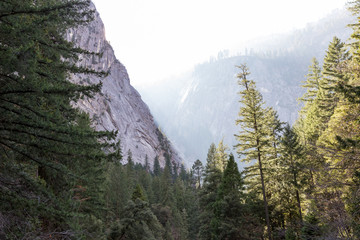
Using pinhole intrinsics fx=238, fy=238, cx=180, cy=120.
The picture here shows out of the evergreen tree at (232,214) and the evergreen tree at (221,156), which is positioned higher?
the evergreen tree at (221,156)

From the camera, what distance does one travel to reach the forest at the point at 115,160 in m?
5.10

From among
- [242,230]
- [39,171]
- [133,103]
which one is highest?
[133,103]

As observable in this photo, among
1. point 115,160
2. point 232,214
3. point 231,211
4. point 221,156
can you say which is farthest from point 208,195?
point 115,160

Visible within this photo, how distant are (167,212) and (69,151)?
33847mm

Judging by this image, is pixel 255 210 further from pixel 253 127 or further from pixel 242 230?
pixel 253 127

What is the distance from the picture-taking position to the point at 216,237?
56.5 feet

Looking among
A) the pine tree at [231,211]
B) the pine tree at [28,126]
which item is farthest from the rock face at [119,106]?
the pine tree at [28,126]

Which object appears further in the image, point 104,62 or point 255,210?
point 104,62

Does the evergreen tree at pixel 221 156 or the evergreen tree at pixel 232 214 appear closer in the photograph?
the evergreen tree at pixel 232 214

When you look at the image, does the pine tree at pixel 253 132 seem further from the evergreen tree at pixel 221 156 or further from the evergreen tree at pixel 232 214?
the evergreen tree at pixel 221 156

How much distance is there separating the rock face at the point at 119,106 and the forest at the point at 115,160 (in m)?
50.9

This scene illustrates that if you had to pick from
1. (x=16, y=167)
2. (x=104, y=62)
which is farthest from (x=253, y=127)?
(x=104, y=62)

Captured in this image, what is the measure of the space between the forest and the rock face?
5085 centimetres

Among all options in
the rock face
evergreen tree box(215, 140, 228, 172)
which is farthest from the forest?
the rock face
